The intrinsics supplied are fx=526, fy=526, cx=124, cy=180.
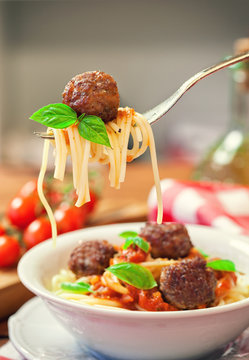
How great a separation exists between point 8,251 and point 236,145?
1929 millimetres

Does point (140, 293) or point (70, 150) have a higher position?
point (70, 150)

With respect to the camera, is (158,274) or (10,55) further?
(10,55)

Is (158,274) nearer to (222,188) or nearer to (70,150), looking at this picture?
(70,150)

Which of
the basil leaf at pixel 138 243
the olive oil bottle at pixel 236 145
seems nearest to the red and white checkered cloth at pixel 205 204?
the olive oil bottle at pixel 236 145

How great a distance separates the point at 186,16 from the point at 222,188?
339 inches

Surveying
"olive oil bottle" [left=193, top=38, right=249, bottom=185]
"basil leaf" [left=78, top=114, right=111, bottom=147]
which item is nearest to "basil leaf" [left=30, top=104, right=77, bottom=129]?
"basil leaf" [left=78, top=114, right=111, bottom=147]

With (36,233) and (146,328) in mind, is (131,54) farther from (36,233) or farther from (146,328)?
(146,328)

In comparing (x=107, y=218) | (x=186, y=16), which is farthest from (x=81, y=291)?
(x=186, y=16)

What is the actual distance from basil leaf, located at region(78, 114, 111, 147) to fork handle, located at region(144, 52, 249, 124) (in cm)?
26

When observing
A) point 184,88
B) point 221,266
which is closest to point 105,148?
point 184,88

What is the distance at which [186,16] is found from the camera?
11359 millimetres

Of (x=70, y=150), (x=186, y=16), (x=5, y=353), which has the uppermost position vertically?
(x=186, y=16)

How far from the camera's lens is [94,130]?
6.14ft

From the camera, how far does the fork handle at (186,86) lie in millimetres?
1976
